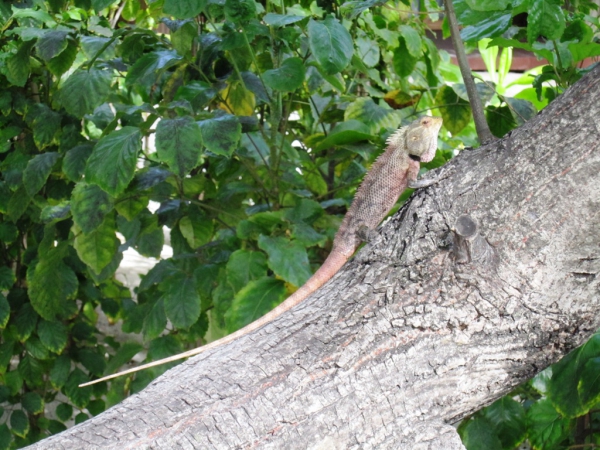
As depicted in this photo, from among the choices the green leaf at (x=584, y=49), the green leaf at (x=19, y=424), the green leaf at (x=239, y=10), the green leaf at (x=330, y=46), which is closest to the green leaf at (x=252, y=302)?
the green leaf at (x=330, y=46)

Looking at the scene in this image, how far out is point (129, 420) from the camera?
980 mm

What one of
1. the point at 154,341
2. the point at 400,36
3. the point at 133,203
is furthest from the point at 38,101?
the point at 400,36

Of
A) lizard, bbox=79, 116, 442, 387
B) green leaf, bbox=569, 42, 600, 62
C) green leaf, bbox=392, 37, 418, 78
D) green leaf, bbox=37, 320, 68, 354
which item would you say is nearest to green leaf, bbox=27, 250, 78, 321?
green leaf, bbox=37, 320, 68, 354

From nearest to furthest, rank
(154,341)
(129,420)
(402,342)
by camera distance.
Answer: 1. (129,420)
2. (402,342)
3. (154,341)

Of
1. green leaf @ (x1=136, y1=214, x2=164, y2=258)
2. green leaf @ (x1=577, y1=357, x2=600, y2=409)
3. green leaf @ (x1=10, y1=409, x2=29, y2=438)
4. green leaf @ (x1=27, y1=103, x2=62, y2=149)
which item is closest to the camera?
green leaf @ (x1=577, y1=357, x2=600, y2=409)

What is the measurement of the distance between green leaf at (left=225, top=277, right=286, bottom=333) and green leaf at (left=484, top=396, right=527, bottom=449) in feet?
2.20

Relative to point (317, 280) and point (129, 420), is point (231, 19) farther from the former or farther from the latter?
point (129, 420)

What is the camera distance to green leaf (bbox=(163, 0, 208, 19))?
1.54m

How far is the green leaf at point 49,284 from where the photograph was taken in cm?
222

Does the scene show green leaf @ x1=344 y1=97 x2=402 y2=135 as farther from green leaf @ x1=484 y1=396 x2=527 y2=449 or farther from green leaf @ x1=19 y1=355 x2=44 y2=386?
green leaf @ x1=19 y1=355 x2=44 y2=386

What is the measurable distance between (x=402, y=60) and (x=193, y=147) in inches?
38.3

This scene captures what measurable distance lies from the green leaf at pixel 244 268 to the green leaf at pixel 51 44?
72 centimetres

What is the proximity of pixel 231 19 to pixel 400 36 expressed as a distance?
77cm

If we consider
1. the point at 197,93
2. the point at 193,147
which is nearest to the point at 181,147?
the point at 193,147
